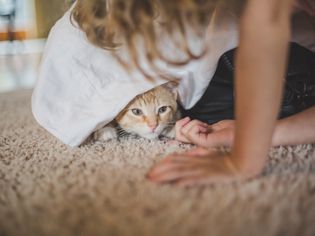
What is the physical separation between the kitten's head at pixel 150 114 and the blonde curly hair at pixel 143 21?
0.32 ft

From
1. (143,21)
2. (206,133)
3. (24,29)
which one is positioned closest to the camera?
(143,21)

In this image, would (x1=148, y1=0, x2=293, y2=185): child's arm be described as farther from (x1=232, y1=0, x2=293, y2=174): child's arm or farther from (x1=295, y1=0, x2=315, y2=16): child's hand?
(x1=295, y1=0, x2=315, y2=16): child's hand

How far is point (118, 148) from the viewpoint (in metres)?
0.78

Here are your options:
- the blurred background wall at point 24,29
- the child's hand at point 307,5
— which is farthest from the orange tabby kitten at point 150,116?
the blurred background wall at point 24,29

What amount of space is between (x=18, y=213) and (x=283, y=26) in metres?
0.41

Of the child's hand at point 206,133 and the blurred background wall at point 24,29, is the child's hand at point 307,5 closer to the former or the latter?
the child's hand at point 206,133

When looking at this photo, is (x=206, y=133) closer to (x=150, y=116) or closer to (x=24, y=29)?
(x=150, y=116)

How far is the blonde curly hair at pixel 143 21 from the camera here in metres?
0.67

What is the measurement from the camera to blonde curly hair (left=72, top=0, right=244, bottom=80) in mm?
667

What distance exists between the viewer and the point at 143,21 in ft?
2.24

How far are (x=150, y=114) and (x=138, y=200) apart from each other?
15.9 inches

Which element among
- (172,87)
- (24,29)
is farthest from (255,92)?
(24,29)

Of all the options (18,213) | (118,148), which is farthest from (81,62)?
(18,213)

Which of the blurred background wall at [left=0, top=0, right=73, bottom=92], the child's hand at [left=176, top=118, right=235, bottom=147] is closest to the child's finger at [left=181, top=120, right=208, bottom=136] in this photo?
the child's hand at [left=176, top=118, right=235, bottom=147]
